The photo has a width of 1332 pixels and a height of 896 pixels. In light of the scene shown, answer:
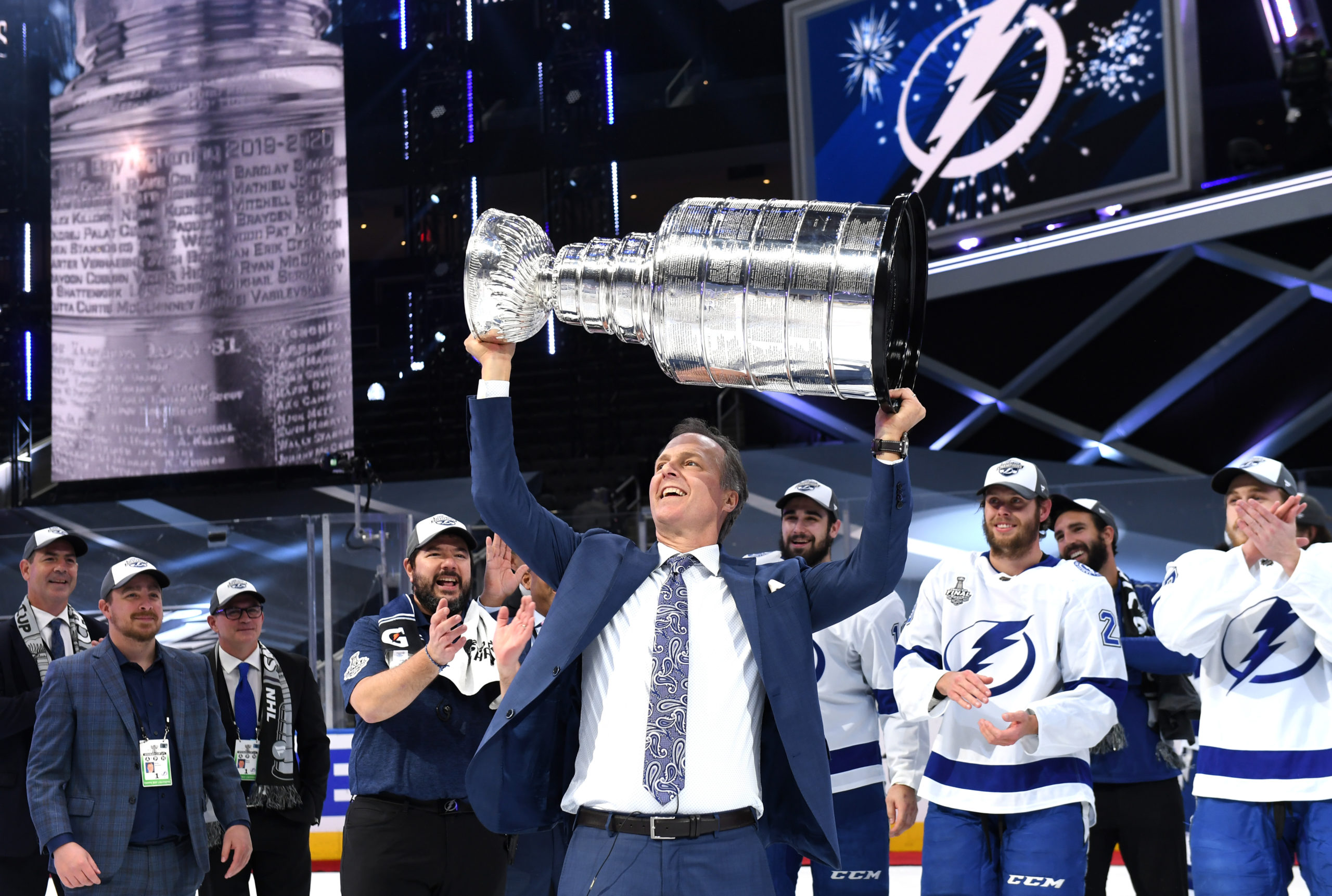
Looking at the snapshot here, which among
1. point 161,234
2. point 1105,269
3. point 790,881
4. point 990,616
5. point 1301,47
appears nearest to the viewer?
point 990,616

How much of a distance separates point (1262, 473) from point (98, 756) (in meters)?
3.71

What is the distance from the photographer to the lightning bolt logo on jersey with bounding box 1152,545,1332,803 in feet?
12.2

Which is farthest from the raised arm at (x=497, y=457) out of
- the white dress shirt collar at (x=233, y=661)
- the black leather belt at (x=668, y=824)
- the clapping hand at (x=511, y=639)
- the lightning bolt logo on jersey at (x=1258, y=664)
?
the white dress shirt collar at (x=233, y=661)

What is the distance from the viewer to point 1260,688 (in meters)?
3.88

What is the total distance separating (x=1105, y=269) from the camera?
11344 mm

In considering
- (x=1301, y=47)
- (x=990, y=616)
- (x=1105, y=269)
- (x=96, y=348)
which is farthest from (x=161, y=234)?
(x=990, y=616)

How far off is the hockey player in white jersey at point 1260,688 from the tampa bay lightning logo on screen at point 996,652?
41cm

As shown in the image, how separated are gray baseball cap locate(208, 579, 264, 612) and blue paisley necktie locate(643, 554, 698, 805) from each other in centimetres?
311

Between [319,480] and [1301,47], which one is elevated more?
[1301,47]

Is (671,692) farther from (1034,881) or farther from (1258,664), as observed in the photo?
(1258,664)

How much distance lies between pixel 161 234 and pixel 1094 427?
9.56 metres

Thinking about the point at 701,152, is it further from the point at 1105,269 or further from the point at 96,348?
the point at 96,348

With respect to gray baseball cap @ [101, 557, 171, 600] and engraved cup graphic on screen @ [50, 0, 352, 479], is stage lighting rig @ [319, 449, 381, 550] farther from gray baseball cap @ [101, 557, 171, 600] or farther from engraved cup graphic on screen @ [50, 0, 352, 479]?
gray baseball cap @ [101, 557, 171, 600]

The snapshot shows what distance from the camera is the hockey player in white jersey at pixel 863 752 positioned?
4.43m
